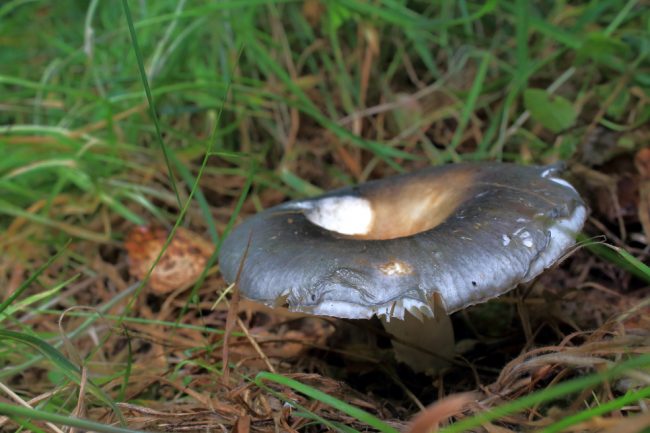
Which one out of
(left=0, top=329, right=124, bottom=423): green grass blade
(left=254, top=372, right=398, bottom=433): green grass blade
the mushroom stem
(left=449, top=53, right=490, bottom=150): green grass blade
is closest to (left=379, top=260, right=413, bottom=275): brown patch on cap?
(left=254, top=372, right=398, bottom=433): green grass blade

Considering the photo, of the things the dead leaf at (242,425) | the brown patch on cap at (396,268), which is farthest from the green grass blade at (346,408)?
the brown patch on cap at (396,268)

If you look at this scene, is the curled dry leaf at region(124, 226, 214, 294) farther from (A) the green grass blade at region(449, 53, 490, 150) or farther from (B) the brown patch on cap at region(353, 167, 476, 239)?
(A) the green grass blade at region(449, 53, 490, 150)

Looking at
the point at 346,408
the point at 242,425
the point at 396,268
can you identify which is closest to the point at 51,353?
the point at 242,425

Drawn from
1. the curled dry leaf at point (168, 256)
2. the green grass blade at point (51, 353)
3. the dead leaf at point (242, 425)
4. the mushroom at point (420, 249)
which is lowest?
the curled dry leaf at point (168, 256)

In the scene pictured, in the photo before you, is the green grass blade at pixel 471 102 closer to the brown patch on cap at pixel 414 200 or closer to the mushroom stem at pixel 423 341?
the brown patch on cap at pixel 414 200

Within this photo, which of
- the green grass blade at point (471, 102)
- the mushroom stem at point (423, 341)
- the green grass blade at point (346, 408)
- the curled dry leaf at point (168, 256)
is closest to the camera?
the green grass blade at point (346, 408)

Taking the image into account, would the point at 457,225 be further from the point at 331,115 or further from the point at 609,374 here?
the point at 331,115

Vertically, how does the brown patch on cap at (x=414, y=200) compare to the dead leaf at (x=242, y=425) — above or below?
above
